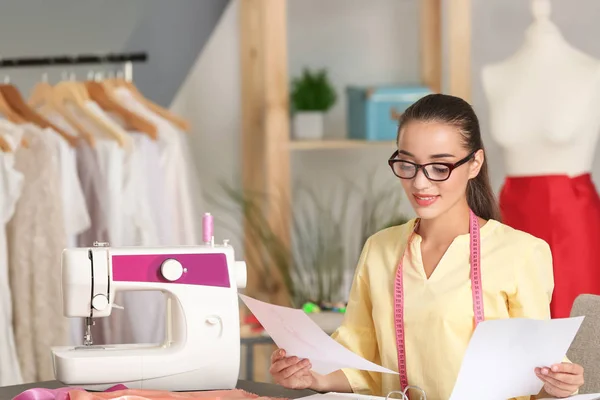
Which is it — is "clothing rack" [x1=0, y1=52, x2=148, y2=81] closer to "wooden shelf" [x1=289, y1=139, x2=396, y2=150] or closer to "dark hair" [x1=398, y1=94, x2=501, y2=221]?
"wooden shelf" [x1=289, y1=139, x2=396, y2=150]

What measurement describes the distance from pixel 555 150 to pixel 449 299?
1660 mm

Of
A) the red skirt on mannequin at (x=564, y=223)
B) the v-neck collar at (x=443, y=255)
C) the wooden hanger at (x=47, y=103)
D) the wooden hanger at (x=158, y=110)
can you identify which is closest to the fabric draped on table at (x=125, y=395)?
the v-neck collar at (x=443, y=255)

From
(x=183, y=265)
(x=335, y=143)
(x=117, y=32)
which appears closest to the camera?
(x=183, y=265)

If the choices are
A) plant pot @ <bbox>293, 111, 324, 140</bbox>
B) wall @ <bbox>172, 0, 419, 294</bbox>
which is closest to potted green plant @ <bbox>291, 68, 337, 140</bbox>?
plant pot @ <bbox>293, 111, 324, 140</bbox>

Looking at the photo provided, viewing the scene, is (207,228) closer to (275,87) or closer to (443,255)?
(443,255)

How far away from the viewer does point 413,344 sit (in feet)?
6.14

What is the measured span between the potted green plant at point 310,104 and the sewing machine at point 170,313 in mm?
2044

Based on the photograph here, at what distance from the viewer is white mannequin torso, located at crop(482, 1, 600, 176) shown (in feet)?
11.0

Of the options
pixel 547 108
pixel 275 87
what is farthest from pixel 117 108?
pixel 547 108

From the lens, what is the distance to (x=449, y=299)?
1.83 metres

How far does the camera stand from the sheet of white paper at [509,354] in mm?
1563

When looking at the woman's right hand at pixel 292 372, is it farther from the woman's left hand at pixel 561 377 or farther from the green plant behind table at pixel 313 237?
the green plant behind table at pixel 313 237

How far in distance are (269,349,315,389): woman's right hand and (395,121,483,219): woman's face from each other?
1.11 ft

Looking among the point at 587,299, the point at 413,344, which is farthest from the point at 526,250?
the point at 587,299
